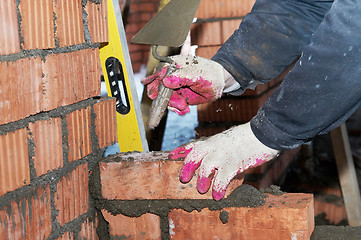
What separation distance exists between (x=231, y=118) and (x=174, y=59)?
1.52 m

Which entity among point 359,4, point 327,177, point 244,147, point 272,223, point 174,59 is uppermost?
point 359,4

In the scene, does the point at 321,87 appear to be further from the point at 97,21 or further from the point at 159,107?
the point at 97,21

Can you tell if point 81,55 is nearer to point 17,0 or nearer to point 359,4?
point 17,0

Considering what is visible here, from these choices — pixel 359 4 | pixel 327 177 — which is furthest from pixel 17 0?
pixel 327 177

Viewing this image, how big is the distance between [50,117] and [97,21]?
457 mm

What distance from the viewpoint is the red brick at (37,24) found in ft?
4.82

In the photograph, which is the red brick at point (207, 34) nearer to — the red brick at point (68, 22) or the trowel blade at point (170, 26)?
the trowel blade at point (170, 26)

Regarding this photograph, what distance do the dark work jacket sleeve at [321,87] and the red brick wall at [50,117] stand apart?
0.66 m

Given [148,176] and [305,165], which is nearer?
[148,176]

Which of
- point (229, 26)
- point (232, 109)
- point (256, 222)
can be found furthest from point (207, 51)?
point (256, 222)

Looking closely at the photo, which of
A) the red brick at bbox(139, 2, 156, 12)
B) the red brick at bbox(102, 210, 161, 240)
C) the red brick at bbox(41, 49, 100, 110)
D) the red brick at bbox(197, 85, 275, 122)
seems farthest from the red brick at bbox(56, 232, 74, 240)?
the red brick at bbox(139, 2, 156, 12)

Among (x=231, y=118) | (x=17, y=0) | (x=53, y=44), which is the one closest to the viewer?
(x=17, y=0)

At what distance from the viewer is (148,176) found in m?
1.81

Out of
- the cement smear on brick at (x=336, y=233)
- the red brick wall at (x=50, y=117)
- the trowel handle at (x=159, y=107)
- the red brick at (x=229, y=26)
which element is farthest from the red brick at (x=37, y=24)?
the red brick at (x=229, y=26)
